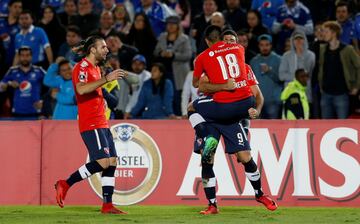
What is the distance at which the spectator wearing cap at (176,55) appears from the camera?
763 inches

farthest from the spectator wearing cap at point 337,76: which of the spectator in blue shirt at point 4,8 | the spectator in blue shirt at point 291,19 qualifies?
the spectator in blue shirt at point 4,8

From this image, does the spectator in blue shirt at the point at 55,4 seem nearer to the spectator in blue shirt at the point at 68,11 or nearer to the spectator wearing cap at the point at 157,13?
the spectator in blue shirt at the point at 68,11

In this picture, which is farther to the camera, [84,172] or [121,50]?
[121,50]

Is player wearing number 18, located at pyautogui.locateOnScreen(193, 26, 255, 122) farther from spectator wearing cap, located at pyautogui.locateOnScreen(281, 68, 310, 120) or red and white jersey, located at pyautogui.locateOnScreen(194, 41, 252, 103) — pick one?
spectator wearing cap, located at pyautogui.locateOnScreen(281, 68, 310, 120)

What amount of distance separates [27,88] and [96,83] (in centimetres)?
702

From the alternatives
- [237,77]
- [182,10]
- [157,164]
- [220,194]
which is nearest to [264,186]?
[220,194]

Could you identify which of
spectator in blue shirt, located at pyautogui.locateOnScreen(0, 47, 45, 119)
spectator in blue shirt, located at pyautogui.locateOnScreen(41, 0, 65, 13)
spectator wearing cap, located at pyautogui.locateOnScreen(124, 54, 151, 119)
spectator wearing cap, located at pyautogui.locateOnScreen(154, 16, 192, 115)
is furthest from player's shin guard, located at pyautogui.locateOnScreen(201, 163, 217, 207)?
spectator in blue shirt, located at pyautogui.locateOnScreen(41, 0, 65, 13)

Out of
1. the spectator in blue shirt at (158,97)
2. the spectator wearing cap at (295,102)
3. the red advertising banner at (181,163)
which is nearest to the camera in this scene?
the red advertising banner at (181,163)

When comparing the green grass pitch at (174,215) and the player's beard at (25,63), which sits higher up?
the player's beard at (25,63)

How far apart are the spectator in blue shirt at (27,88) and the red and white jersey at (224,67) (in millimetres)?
7119

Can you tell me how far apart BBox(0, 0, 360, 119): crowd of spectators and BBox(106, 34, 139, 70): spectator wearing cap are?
2cm

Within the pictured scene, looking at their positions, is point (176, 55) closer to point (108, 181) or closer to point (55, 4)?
point (55, 4)

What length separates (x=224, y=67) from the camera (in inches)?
505

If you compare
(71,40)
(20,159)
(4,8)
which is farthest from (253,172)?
(4,8)
